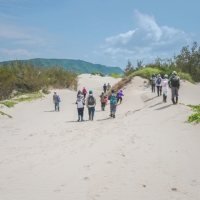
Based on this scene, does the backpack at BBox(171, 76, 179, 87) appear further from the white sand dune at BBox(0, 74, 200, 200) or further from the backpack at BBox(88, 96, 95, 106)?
the backpack at BBox(88, 96, 95, 106)

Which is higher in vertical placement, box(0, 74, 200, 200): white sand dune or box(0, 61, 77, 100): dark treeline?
box(0, 61, 77, 100): dark treeline

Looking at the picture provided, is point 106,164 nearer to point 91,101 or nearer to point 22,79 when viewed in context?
point 91,101

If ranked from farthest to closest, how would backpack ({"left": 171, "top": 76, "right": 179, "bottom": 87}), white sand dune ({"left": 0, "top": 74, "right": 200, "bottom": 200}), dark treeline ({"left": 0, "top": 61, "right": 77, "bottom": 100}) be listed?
dark treeline ({"left": 0, "top": 61, "right": 77, "bottom": 100})
backpack ({"left": 171, "top": 76, "right": 179, "bottom": 87})
white sand dune ({"left": 0, "top": 74, "right": 200, "bottom": 200})

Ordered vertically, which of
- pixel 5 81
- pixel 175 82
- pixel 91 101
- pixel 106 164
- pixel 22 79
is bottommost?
pixel 106 164

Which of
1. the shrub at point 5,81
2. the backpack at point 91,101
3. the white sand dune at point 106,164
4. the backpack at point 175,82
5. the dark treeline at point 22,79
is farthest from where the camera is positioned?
the dark treeline at point 22,79

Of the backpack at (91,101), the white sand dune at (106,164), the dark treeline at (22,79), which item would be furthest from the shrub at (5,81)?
the white sand dune at (106,164)

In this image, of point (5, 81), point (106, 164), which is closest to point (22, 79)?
point (5, 81)

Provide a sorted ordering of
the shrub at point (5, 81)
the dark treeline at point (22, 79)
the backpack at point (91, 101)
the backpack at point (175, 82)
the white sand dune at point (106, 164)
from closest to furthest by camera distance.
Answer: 1. the white sand dune at point (106, 164)
2. the backpack at point (175, 82)
3. the backpack at point (91, 101)
4. the shrub at point (5, 81)
5. the dark treeline at point (22, 79)

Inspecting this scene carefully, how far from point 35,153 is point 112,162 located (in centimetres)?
255

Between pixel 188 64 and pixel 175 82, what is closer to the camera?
pixel 175 82

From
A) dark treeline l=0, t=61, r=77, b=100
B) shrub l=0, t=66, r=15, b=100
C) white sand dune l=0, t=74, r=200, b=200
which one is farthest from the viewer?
dark treeline l=0, t=61, r=77, b=100

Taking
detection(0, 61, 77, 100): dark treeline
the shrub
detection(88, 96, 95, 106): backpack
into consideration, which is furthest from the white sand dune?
detection(0, 61, 77, 100): dark treeline

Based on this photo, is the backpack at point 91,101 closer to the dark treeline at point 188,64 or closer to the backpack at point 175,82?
the backpack at point 175,82

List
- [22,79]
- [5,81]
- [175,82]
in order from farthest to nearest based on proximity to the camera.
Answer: [22,79]
[5,81]
[175,82]
